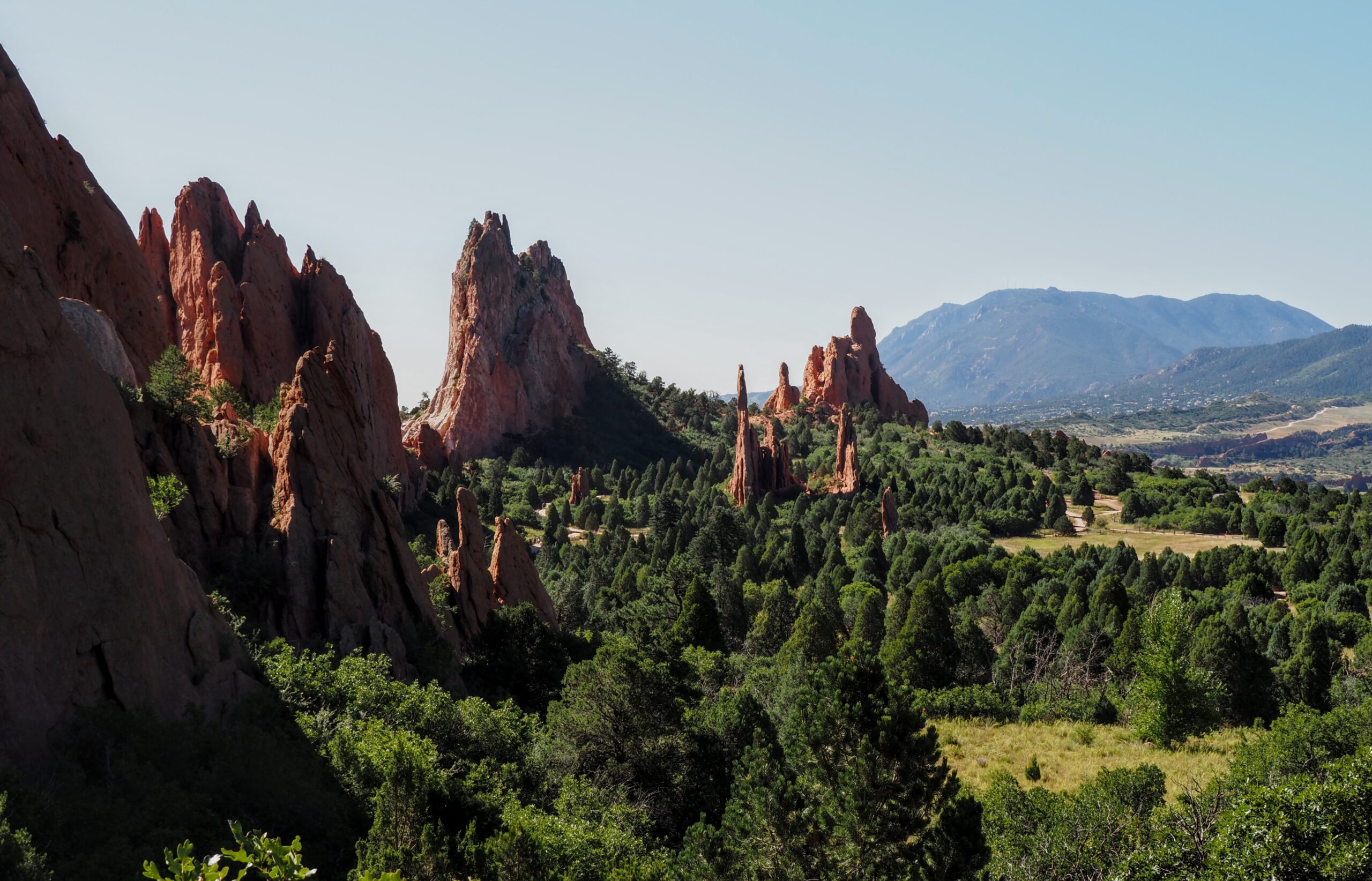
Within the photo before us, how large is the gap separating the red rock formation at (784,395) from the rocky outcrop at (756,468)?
127 ft

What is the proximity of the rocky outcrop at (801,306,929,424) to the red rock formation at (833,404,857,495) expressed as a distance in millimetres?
36821

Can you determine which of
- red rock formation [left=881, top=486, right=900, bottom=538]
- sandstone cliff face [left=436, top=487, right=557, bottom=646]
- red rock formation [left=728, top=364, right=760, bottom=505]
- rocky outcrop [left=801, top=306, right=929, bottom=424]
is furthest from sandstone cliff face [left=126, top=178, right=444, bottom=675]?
rocky outcrop [left=801, top=306, right=929, bottom=424]

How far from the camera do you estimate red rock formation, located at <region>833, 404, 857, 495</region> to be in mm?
121375

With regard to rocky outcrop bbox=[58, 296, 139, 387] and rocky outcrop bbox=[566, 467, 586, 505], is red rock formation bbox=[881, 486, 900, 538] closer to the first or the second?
rocky outcrop bbox=[566, 467, 586, 505]

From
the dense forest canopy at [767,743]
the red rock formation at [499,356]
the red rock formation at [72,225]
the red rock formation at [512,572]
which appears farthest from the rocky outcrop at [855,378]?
the red rock formation at [72,225]

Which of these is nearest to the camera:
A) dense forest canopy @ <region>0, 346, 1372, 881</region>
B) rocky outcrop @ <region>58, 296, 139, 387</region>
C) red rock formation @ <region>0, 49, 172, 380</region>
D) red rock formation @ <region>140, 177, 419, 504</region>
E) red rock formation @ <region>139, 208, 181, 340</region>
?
dense forest canopy @ <region>0, 346, 1372, 881</region>

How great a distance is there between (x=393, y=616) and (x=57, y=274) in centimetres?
2396

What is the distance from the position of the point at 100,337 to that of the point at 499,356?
360ft

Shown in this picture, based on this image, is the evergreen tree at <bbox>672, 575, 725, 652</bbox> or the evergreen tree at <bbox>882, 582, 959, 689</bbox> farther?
the evergreen tree at <bbox>672, 575, 725, 652</bbox>

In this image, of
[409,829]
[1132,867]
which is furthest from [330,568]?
[1132,867]

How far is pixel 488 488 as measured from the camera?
11450 centimetres

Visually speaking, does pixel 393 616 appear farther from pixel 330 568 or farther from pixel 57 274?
pixel 57 274

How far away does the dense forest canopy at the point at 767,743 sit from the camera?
19.8 meters

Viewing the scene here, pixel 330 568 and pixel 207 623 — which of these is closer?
Answer: pixel 207 623
